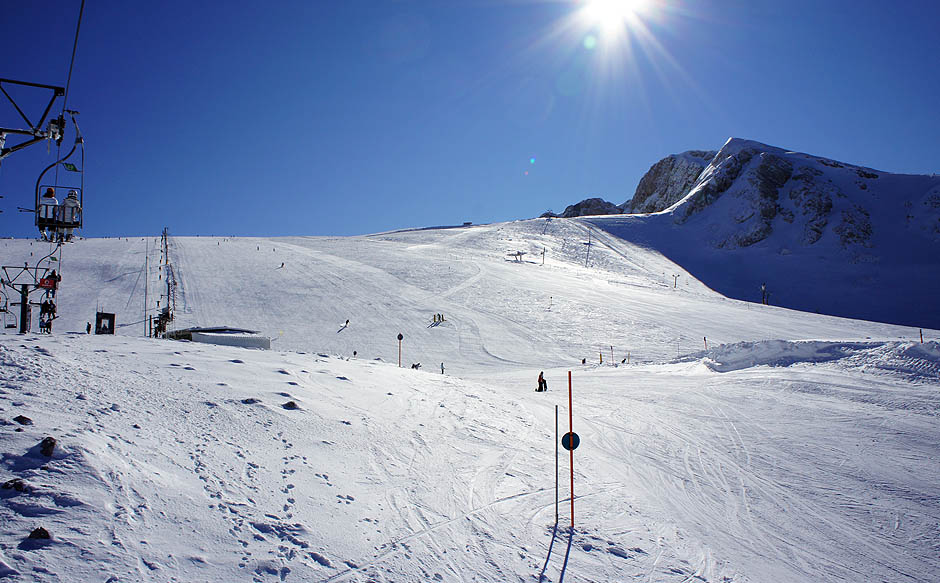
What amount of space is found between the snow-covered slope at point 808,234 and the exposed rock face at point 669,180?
2377cm

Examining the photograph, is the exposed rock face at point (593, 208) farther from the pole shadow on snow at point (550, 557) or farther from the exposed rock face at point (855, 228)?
the pole shadow on snow at point (550, 557)

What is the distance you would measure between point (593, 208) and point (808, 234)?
87.1m

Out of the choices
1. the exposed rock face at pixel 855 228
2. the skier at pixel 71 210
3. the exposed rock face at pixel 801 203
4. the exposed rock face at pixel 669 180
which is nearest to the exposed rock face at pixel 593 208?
the exposed rock face at pixel 669 180

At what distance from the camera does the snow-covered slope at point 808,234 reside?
6881cm

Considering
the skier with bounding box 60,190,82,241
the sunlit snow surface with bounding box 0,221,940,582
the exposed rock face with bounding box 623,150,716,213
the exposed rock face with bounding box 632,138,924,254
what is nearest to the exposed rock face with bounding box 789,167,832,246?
the exposed rock face with bounding box 632,138,924,254

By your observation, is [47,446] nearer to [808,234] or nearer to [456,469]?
[456,469]

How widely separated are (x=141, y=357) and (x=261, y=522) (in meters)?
7.27

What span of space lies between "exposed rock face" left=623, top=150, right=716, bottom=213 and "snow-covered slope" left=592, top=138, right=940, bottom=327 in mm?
23772

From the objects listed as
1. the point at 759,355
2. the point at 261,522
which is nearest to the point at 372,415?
the point at 261,522

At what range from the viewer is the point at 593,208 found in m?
170

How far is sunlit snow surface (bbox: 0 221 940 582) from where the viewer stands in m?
4.75

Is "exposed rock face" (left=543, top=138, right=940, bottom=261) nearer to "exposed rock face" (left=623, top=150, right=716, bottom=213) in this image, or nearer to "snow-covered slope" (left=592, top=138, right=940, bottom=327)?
"snow-covered slope" (left=592, top=138, right=940, bottom=327)

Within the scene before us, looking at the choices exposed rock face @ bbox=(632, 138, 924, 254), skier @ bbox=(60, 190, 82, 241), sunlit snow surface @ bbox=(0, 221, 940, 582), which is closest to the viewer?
sunlit snow surface @ bbox=(0, 221, 940, 582)

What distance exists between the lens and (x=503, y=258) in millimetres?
65875
